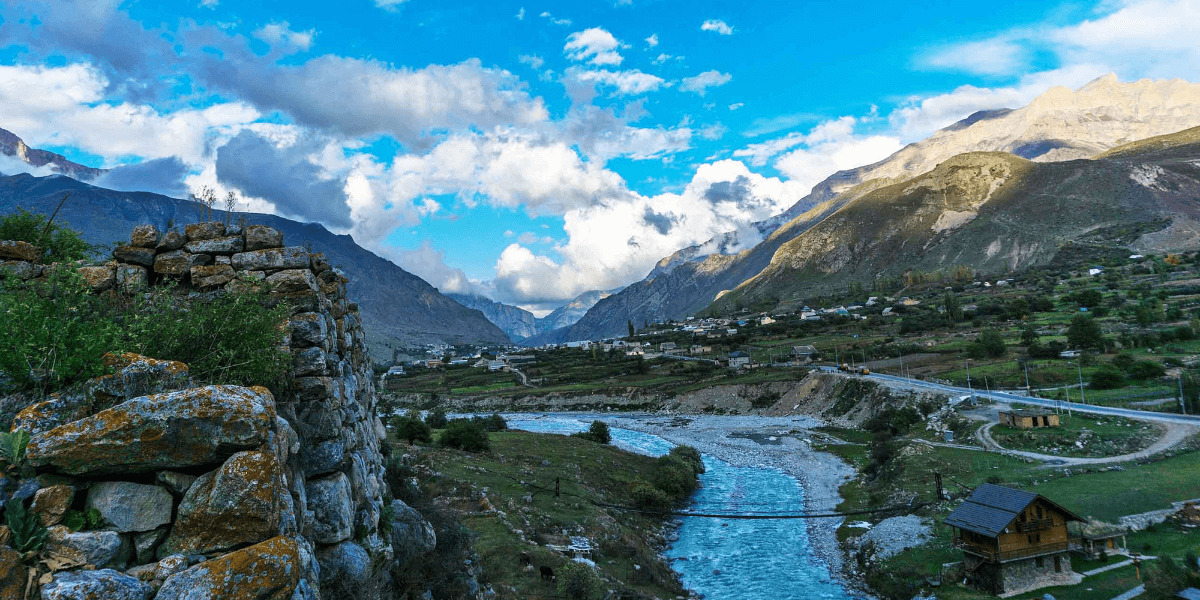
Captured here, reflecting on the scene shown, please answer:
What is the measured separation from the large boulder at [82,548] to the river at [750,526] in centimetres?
2800

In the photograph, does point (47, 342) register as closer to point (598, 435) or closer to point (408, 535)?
point (408, 535)

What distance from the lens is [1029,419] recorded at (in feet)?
154

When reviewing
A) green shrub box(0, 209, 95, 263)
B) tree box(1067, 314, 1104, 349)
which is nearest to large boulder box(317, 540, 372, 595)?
green shrub box(0, 209, 95, 263)

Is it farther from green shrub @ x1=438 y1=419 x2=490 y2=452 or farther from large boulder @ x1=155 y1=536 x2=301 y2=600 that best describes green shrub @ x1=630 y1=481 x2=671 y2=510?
large boulder @ x1=155 y1=536 x2=301 y2=600

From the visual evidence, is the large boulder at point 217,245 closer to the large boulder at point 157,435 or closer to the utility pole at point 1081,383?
the large boulder at point 157,435

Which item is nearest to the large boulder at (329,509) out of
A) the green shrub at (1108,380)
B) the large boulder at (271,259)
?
the large boulder at (271,259)

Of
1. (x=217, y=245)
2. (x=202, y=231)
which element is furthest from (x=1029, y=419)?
(x=202, y=231)

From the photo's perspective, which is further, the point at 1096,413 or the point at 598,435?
the point at 598,435

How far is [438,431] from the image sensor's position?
185ft

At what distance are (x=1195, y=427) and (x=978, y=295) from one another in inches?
4831

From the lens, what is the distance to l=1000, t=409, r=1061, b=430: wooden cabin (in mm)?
46188

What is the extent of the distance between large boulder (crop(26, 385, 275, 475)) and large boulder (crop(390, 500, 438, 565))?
20.2 ft

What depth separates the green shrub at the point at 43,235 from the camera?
9.97 metres

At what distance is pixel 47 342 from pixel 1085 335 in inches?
3801
